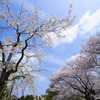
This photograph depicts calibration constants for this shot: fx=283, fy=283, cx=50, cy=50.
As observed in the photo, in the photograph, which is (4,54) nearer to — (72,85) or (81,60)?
(81,60)

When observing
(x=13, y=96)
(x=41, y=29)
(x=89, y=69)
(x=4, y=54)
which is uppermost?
(x=89, y=69)

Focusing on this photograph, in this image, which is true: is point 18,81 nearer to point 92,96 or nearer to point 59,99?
point 92,96

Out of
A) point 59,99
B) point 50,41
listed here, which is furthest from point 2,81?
point 59,99

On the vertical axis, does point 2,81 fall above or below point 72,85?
below

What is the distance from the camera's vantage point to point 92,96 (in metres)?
30.9

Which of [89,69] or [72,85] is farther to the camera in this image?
[72,85]

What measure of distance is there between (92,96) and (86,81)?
2160 millimetres

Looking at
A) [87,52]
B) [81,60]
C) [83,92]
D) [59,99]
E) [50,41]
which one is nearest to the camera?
[50,41]

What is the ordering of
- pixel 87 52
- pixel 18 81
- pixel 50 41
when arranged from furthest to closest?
pixel 87 52 < pixel 50 41 < pixel 18 81

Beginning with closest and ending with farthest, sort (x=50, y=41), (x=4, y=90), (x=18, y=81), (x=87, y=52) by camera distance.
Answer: (x=4, y=90)
(x=18, y=81)
(x=50, y=41)
(x=87, y=52)

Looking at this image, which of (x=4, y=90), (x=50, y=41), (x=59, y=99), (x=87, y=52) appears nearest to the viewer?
(x=4, y=90)

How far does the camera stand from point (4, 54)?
11.4 m

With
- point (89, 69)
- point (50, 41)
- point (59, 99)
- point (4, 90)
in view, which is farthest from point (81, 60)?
point (4, 90)

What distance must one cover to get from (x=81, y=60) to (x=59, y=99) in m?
10.6
